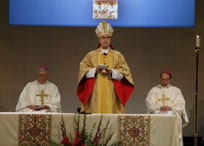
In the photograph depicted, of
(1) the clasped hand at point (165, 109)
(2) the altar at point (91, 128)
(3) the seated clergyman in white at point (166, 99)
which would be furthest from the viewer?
(3) the seated clergyman in white at point (166, 99)

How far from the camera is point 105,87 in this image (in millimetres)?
6215

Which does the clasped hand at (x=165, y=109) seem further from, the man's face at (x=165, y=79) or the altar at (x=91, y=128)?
the altar at (x=91, y=128)

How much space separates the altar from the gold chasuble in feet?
2.57

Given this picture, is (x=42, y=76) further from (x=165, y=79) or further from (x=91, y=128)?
(x=91, y=128)

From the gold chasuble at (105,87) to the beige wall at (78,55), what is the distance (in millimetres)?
2499

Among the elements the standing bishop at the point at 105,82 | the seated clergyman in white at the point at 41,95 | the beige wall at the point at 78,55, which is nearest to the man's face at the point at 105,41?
the standing bishop at the point at 105,82

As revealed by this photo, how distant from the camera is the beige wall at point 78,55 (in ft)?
29.1

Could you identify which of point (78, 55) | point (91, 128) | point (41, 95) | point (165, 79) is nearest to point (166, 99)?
point (165, 79)

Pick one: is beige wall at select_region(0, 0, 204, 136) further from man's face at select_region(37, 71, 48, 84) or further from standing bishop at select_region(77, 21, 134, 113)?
standing bishop at select_region(77, 21, 134, 113)

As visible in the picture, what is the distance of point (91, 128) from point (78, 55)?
12.2 feet

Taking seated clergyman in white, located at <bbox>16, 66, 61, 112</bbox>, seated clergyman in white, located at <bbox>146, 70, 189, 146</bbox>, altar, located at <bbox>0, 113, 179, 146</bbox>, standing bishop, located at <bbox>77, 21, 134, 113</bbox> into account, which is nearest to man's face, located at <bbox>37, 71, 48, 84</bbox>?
seated clergyman in white, located at <bbox>16, 66, 61, 112</bbox>

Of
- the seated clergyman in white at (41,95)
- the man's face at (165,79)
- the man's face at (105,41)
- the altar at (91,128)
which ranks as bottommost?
the altar at (91,128)

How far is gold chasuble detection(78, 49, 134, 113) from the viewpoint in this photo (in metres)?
6.20

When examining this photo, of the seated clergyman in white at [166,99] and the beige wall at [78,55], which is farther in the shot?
the beige wall at [78,55]
